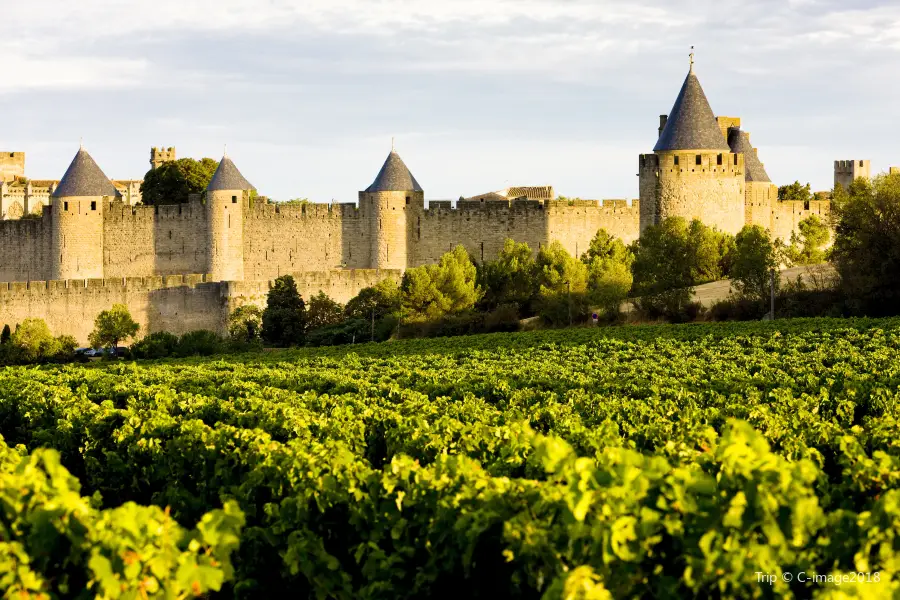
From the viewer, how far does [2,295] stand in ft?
121

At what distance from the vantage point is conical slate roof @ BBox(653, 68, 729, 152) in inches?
1468

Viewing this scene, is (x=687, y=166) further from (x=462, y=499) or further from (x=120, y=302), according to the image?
(x=462, y=499)

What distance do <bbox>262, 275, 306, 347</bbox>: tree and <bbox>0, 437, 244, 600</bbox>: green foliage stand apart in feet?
93.9

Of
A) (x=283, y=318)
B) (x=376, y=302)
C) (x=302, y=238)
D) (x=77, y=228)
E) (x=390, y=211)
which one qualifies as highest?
(x=390, y=211)

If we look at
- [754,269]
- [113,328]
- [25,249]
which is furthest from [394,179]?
[754,269]

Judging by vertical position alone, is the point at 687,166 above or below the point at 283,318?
above

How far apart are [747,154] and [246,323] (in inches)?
594

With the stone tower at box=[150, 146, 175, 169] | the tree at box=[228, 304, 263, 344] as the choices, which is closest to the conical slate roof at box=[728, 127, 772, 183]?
the tree at box=[228, 304, 263, 344]

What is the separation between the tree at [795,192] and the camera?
51.1 meters

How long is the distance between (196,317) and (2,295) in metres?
4.80

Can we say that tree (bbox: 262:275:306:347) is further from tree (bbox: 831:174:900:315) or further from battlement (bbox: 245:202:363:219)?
tree (bbox: 831:174:900:315)

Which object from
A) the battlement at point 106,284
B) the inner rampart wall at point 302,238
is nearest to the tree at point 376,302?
the battlement at point 106,284

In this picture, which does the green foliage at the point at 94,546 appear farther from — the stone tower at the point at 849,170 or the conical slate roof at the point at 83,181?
the stone tower at the point at 849,170

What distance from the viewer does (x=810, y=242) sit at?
40.6 metres
